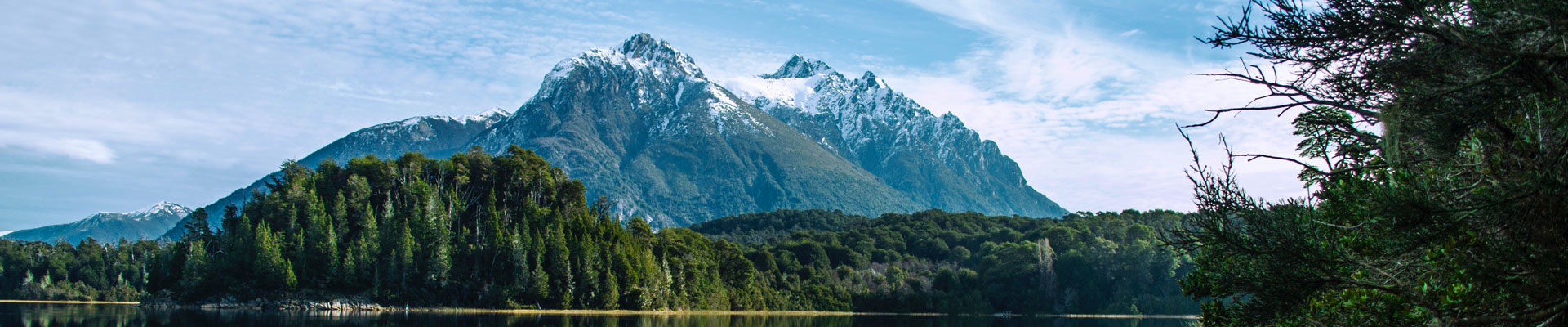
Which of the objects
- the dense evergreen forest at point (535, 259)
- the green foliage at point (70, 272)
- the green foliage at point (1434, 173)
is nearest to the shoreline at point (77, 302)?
the green foliage at point (70, 272)

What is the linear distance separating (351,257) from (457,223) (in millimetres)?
13408

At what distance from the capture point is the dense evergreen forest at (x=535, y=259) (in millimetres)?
80062

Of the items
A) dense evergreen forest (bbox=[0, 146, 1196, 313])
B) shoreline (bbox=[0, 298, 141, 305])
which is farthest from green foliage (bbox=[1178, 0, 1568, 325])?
shoreline (bbox=[0, 298, 141, 305])

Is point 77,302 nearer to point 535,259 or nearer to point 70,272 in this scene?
point 70,272

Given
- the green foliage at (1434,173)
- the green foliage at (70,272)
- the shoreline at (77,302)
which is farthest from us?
the green foliage at (70,272)

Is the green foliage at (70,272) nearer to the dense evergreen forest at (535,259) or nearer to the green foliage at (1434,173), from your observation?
the dense evergreen forest at (535,259)

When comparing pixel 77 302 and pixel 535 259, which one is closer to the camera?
pixel 535 259

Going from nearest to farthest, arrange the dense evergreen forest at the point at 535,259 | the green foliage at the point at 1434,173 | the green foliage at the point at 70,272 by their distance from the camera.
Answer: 1. the green foliage at the point at 1434,173
2. the dense evergreen forest at the point at 535,259
3. the green foliage at the point at 70,272

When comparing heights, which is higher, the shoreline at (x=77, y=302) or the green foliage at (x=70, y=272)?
the green foliage at (x=70, y=272)

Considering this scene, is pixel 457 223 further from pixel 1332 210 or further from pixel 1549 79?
pixel 1549 79

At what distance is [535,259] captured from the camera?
3253 inches

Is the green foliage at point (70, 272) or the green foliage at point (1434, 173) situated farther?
the green foliage at point (70, 272)

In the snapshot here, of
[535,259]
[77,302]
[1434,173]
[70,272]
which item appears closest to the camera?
[1434,173]

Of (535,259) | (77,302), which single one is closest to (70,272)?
(77,302)
